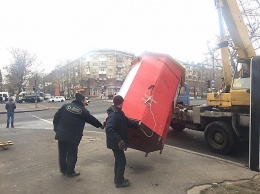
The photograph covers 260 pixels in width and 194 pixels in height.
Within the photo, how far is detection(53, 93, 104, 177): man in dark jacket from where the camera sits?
4.98m

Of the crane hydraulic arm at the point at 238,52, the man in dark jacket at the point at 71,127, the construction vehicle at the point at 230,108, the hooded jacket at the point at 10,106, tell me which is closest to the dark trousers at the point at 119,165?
the man in dark jacket at the point at 71,127

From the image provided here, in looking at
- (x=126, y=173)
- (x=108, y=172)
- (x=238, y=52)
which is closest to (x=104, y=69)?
(x=238, y=52)

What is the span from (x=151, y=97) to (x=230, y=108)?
3526 mm

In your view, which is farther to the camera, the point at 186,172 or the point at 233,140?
the point at 233,140

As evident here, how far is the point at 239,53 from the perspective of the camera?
835 centimetres

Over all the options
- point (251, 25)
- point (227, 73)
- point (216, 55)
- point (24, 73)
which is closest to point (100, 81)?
point (24, 73)

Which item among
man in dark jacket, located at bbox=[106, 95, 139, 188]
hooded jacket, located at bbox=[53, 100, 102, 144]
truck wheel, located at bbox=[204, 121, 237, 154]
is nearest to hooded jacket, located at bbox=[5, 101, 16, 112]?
hooded jacket, located at bbox=[53, 100, 102, 144]

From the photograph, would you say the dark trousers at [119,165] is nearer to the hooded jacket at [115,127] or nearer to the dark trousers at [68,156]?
the hooded jacket at [115,127]

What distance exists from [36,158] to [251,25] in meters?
26.5

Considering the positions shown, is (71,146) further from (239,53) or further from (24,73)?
(24,73)

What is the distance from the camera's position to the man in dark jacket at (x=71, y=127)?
4.98 metres

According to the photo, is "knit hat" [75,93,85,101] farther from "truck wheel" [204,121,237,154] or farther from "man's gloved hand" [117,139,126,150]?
"truck wheel" [204,121,237,154]

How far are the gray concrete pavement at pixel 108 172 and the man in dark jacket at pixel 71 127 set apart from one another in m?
0.42

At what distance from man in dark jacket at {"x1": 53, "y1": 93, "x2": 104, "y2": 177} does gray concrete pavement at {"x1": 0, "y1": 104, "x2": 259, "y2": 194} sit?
1.39 ft
